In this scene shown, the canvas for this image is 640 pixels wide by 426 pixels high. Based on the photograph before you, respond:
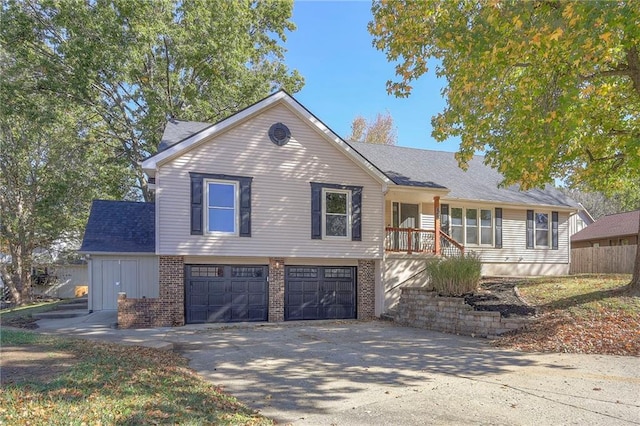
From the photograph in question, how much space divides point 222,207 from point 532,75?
30.7ft

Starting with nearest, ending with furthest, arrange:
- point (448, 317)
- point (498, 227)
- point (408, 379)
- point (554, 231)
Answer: point (408, 379) → point (448, 317) → point (498, 227) → point (554, 231)

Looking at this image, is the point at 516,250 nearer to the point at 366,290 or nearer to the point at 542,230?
the point at 542,230

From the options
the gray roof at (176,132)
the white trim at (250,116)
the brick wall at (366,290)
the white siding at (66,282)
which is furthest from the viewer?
the white siding at (66,282)

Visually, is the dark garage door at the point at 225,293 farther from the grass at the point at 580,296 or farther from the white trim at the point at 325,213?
the grass at the point at 580,296

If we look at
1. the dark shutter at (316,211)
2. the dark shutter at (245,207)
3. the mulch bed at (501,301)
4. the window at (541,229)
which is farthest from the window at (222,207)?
the window at (541,229)

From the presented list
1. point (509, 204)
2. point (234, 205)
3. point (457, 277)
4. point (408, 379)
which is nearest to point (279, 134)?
point (234, 205)

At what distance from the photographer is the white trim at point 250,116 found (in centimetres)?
1309

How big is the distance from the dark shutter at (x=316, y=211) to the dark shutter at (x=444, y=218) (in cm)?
639

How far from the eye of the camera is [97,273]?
16.8m

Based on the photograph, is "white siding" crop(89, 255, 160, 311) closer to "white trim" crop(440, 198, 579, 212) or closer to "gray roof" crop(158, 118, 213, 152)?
"gray roof" crop(158, 118, 213, 152)

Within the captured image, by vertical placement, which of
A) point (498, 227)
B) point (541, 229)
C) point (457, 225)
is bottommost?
point (541, 229)

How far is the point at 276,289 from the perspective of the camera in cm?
1477

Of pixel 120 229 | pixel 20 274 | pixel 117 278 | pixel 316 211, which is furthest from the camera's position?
pixel 20 274

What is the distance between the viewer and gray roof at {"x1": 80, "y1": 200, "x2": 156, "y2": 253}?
1620 cm
